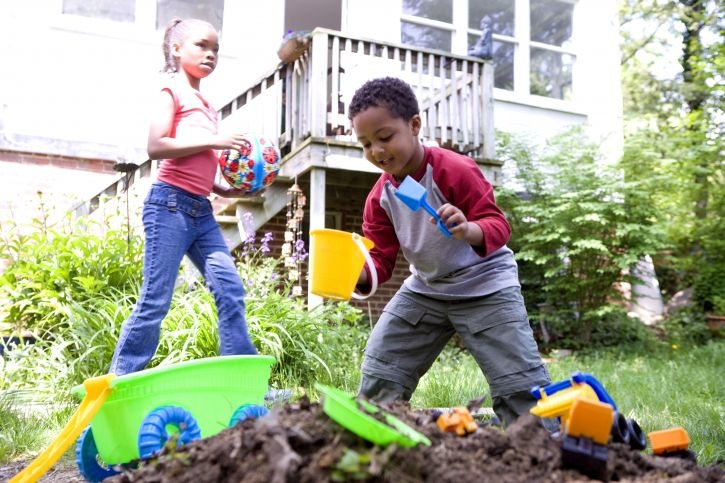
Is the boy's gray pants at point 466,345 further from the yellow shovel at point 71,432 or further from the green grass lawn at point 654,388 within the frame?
the yellow shovel at point 71,432

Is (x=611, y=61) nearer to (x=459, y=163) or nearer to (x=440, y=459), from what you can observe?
(x=459, y=163)

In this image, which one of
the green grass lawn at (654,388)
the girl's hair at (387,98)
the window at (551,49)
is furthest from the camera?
the window at (551,49)

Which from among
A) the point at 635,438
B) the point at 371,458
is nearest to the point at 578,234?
the point at 635,438

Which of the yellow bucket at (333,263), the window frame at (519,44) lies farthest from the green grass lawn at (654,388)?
the window frame at (519,44)

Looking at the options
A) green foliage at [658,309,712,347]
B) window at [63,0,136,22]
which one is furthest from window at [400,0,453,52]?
green foliage at [658,309,712,347]

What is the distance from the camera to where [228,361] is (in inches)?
80.4

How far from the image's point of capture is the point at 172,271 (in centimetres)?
296

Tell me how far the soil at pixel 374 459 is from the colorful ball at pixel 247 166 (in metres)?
2.19

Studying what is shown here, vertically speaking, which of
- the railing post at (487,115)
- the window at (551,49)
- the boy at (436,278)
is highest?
the window at (551,49)

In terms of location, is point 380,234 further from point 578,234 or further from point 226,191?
point 578,234

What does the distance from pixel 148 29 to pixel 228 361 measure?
6.65 m

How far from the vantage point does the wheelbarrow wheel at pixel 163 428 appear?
175 centimetres

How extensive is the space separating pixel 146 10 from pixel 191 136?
537 cm

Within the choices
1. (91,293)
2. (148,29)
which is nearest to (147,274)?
(91,293)
